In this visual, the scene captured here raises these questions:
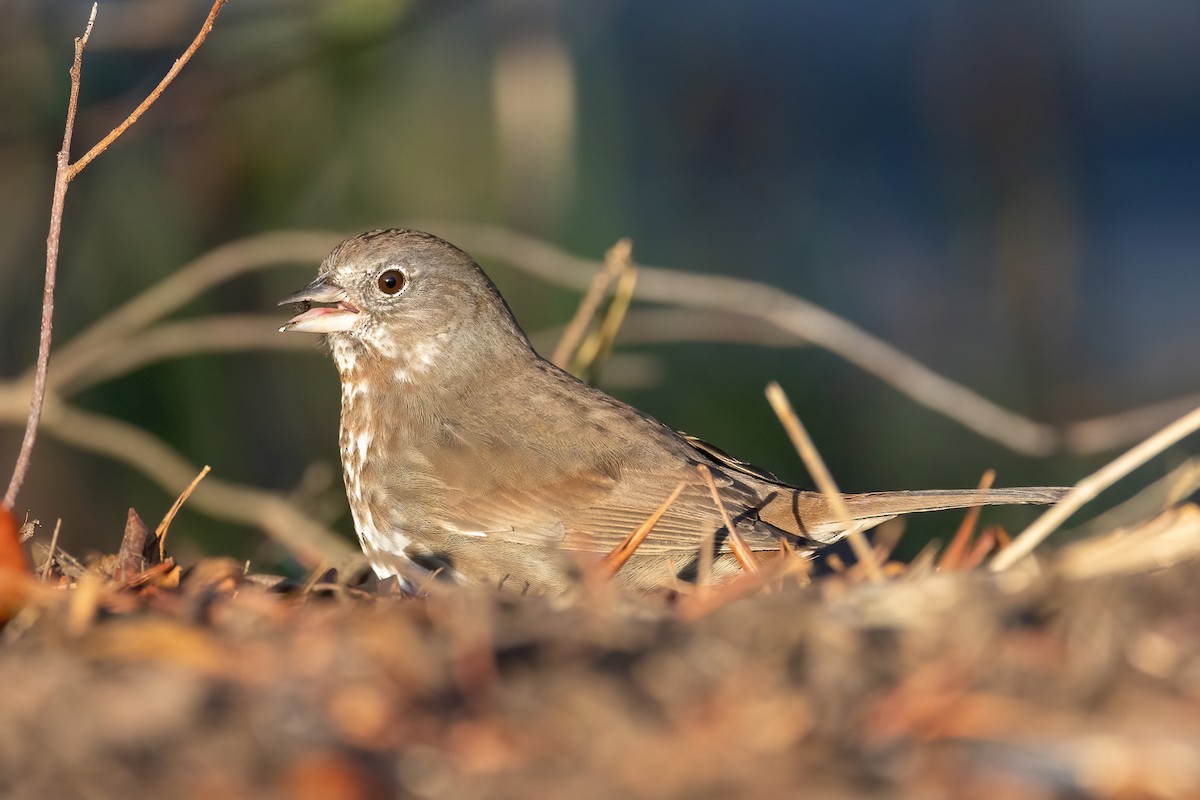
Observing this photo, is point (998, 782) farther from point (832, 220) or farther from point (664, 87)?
point (832, 220)

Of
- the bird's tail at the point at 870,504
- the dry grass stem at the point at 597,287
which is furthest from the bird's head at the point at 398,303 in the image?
the bird's tail at the point at 870,504

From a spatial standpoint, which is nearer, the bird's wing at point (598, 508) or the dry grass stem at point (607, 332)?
the bird's wing at point (598, 508)

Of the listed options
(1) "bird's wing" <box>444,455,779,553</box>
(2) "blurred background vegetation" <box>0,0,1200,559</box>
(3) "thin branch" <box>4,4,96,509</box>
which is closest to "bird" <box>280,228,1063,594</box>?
(1) "bird's wing" <box>444,455,779,553</box>

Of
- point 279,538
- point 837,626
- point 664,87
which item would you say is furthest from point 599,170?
point 837,626

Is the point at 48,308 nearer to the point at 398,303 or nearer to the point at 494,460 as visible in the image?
the point at 494,460

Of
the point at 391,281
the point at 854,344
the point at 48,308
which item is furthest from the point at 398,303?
the point at 48,308

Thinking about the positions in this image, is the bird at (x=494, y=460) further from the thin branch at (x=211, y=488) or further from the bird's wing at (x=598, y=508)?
the thin branch at (x=211, y=488)

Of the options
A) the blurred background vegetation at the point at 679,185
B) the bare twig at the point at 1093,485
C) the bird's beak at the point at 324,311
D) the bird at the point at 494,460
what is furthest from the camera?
the blurred background vegetation at the point at 679,185

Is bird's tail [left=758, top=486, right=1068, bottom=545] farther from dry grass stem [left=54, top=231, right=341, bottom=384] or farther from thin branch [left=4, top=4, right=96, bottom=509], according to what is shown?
thin branch [left=4, top=4, right=96, bottom=509]
